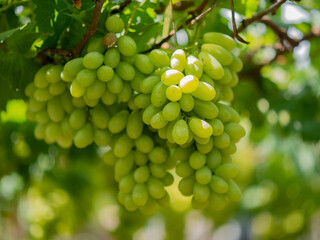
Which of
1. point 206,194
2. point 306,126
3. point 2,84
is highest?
point 2,84

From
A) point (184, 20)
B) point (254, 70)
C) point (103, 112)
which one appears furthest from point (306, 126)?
point (103, 112)

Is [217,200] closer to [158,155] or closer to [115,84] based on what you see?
[158,155]

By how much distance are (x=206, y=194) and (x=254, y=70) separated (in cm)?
78

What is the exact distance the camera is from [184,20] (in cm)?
78

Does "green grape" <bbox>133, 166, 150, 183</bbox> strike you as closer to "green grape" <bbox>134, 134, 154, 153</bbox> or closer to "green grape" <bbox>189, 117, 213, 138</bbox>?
"green grape" <bbox>134, 134, 154, 153</bbox>

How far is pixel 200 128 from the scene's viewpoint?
0.58 metres

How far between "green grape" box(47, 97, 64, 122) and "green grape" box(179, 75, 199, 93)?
0.91ft

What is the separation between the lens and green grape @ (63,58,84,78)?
654mm

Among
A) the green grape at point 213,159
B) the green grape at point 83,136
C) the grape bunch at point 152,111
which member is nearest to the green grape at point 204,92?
the grape bunch at point 152,111

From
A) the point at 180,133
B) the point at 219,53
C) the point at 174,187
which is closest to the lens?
the point at 180,133

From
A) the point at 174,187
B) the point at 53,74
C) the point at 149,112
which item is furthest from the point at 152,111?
the point at 174,187

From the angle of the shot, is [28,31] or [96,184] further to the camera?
[96,184]

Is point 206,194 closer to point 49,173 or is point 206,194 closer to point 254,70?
point 254,70

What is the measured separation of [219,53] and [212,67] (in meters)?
0.05
